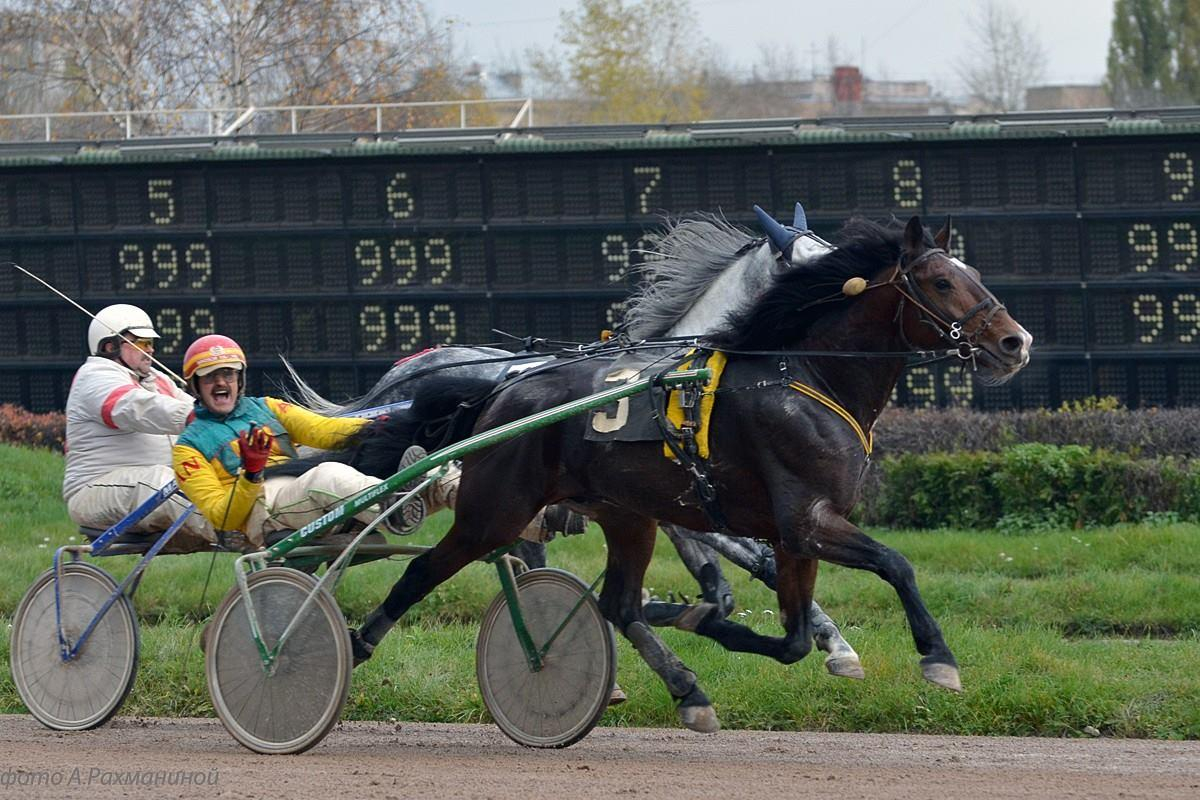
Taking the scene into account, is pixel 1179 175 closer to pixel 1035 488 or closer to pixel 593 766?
pixel 1035 488

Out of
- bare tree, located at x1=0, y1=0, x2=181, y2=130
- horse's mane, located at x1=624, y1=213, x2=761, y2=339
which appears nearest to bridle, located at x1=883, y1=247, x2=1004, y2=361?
horse's mane, located at x1=624, y1=213, x2=761, y2=339

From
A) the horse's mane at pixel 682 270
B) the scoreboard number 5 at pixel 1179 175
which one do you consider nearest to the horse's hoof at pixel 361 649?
the horse's mane at pixel 682 270

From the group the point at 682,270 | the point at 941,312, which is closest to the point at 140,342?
the point at 682,270

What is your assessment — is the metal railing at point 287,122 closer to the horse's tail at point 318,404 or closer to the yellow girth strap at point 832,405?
the horse's tail at point 318,404

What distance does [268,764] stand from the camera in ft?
19.1

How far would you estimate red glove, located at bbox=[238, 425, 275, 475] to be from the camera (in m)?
6.33

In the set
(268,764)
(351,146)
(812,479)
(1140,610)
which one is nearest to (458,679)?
(268,764)

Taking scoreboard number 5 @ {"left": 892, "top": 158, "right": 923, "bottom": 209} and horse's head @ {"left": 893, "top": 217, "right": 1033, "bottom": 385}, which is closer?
horse's head @ {"left": 893, "top": 217, "right": 1033, "bottom": 385}

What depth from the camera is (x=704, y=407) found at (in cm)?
611

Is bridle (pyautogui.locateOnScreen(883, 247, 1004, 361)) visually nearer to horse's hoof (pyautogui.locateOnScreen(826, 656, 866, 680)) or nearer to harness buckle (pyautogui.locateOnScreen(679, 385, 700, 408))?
harness buckle (pyautogui.locateOnScreen(679, 385, 700, 408))

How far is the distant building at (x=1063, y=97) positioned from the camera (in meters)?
49.2

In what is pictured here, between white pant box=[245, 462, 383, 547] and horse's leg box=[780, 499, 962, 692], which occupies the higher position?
white pant box=[245, 462, 383, 547]

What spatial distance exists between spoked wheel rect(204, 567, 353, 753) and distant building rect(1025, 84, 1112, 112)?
43787 mm

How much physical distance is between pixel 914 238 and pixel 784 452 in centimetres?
86
